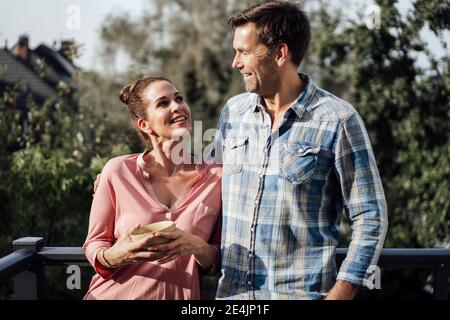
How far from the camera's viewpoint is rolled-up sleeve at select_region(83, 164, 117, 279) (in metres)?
2.21

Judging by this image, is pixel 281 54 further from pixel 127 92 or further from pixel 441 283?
pixel 441 283

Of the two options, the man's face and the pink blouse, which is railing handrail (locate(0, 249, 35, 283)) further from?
the man's face

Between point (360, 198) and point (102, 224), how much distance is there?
84 cm

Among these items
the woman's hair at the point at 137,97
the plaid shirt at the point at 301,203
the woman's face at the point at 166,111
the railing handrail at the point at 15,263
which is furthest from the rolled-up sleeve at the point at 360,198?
the railing handrail at the point at 15,263

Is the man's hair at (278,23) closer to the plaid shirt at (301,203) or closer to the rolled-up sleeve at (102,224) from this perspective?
the plaid shirt at (301,203)

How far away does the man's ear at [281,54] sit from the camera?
212 cm

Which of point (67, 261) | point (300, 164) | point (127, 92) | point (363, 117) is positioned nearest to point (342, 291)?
point (300, 164)

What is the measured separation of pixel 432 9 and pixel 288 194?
24.8ft

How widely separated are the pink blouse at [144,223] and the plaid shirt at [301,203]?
4.1 inches

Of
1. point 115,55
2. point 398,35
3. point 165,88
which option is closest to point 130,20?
point 115,55

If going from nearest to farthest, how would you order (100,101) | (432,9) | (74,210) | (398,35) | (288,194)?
(288,194)
(74,210)
(432,9)
(398,35)
(100,101)
